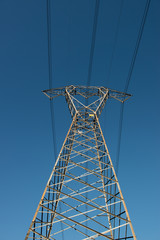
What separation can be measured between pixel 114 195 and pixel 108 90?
23.9 feet

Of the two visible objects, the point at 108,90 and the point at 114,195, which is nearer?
the point at 114,195

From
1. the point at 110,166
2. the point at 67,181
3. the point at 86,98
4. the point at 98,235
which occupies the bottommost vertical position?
the point at 98,235

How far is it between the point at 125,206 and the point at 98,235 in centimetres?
112

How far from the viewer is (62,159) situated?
7.33 metres

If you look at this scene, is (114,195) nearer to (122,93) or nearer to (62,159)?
(62,159)

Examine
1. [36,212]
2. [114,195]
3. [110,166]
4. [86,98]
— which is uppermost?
[86,98]

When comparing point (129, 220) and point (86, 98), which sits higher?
point (86, 98)

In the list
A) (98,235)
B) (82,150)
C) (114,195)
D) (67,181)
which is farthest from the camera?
(82,150)

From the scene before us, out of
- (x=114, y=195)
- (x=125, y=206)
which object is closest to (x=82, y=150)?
(x=114, y=195)

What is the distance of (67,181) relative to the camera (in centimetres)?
690

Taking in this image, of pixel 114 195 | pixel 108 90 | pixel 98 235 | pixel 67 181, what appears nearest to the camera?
pixel 98 235

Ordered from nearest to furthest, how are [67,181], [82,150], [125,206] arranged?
1. [125,206]
2. [67,181]
3. [82,150]

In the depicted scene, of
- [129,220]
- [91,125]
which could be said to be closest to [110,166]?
[129,220]

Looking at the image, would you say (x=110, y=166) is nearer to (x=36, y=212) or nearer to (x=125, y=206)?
(x=125, y=206)
